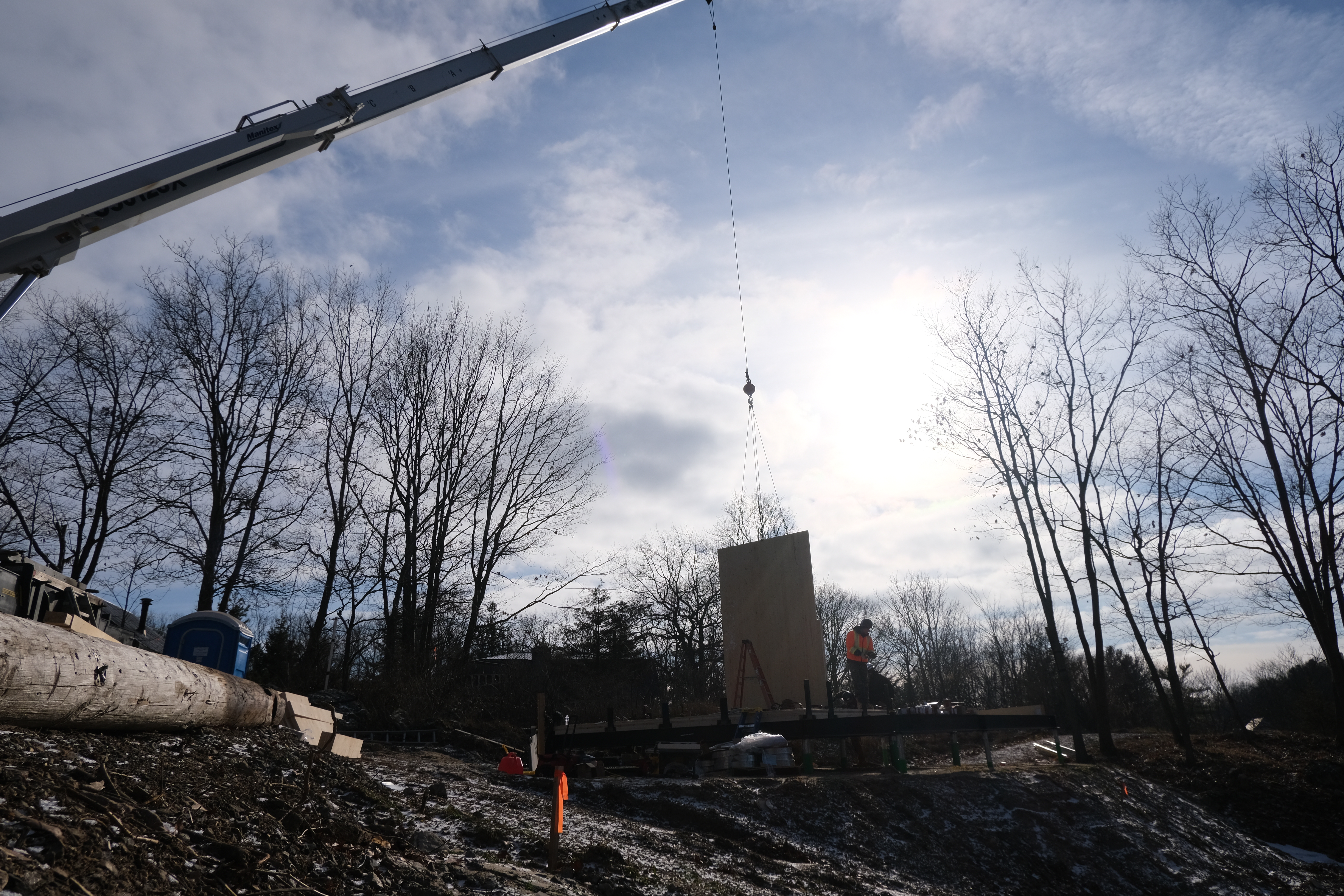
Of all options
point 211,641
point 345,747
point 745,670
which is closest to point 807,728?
point 745,670

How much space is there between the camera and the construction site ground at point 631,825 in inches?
143

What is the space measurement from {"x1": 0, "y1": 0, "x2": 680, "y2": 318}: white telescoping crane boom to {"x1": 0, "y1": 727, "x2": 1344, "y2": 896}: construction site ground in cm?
501

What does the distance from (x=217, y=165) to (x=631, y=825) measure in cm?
830

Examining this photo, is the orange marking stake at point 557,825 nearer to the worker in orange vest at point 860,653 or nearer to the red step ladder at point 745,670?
the worker in orange vest at point 860,653

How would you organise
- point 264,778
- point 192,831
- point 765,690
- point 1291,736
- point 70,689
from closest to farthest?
1. point 192,831
2. point 70,689
3. point 264,778
4. point 765,690
5. point 1291,736

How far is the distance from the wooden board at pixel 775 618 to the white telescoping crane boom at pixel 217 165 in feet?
31.0

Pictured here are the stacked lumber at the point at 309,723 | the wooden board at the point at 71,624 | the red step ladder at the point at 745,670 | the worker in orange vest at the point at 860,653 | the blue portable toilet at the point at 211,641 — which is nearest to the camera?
the wooden board at the point at 71,624

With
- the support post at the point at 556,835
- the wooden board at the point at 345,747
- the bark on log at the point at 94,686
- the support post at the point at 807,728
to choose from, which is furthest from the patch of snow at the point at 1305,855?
the bark on log at the point at 94,686

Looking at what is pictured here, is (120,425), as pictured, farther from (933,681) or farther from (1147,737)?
Answer: (933,681)

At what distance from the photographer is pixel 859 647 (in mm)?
12656

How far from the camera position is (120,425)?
19.1 metres

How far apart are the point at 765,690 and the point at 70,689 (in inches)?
446

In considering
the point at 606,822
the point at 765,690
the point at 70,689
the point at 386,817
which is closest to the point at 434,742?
the point at 765,690

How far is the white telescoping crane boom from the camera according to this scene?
742 centimetres
